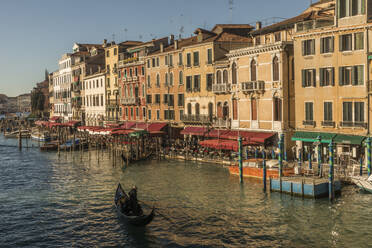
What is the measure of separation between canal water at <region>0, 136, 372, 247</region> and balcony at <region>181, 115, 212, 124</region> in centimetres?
1005

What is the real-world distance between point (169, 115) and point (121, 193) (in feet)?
91.6

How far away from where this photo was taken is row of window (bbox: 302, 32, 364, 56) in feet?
105

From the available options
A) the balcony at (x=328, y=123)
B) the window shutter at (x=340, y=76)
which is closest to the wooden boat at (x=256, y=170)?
the balcony at (x=328, y=123)

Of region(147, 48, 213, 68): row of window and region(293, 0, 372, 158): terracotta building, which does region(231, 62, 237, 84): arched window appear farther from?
region(293, 0, 372, 158): terracotta building

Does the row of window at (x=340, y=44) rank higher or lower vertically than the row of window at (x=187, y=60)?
lower

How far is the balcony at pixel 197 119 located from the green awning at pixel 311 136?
12839 mm

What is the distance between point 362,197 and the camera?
27.1 meters

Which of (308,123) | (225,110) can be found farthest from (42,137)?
(308,123)

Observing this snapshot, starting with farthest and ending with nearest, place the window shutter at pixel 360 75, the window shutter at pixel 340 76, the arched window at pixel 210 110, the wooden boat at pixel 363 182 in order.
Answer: the arched window at pixel 210 110, the window shutter at pixel 340 76, the window shutter at pixel 360 75, the wooden boat at pixel 363 182

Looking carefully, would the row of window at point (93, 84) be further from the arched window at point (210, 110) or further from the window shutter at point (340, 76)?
the window shutter at point (340, 76)

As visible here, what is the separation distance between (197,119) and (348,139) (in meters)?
20.2

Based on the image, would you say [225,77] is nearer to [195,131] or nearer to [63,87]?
[195,131]

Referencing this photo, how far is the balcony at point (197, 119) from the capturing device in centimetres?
4741

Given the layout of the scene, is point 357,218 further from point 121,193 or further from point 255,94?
point 255,94
